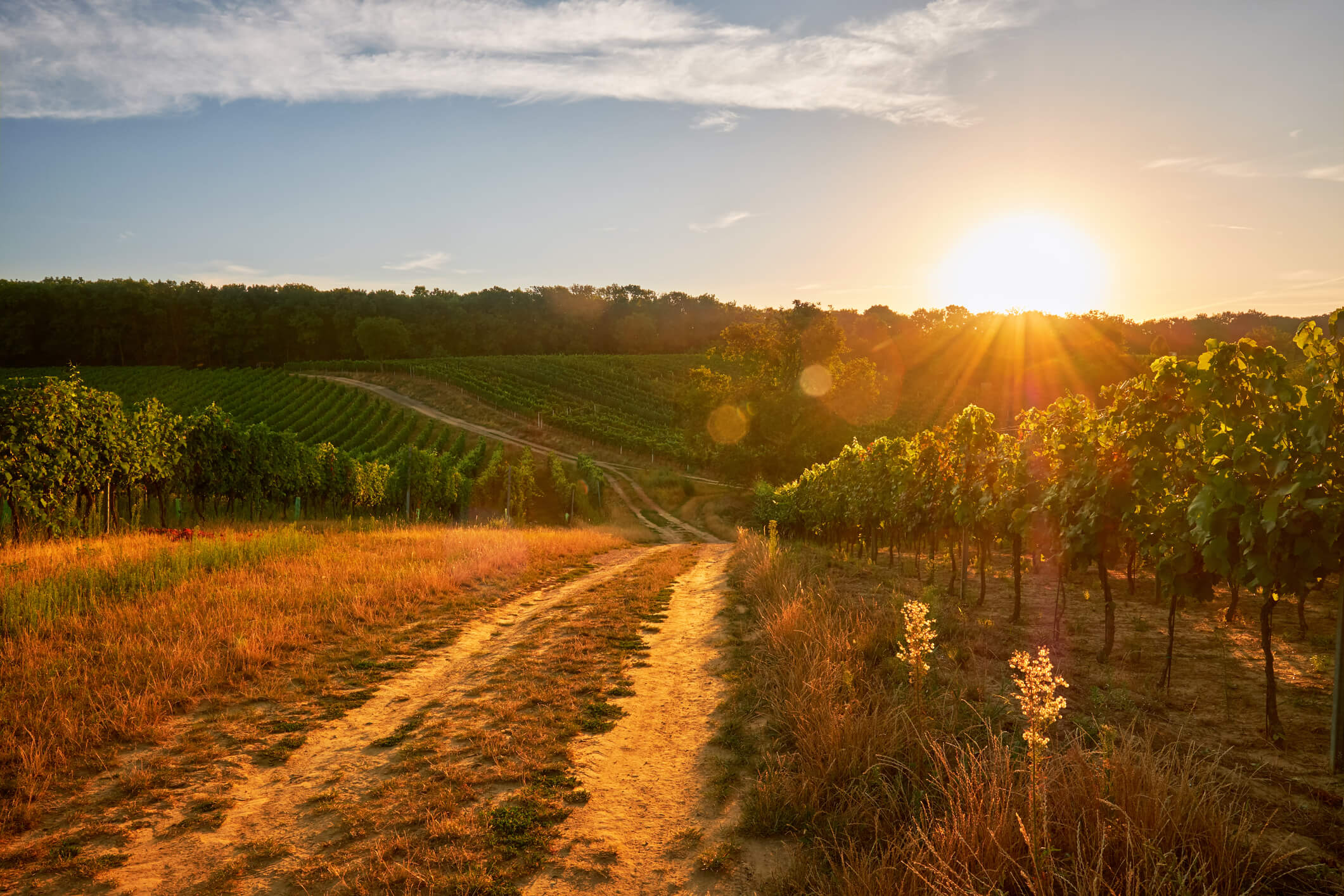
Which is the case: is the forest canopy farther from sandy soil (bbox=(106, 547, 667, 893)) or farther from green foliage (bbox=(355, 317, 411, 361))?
sandy soil (bbox=(106, 547, 667, 893))

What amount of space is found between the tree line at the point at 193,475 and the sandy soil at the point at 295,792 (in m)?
11.5

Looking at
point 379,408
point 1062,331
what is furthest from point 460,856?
point 1062,331

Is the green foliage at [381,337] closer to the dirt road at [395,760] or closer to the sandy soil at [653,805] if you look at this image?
the dirt road at [395,760]

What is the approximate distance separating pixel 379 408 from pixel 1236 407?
223 feet

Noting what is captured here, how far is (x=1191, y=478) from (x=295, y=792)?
9.61 metres

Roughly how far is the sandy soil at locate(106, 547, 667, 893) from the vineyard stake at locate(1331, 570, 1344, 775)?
746 cm

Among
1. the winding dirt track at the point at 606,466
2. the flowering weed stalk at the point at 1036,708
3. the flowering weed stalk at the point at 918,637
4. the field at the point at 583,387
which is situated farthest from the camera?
the field at the point at 583,387

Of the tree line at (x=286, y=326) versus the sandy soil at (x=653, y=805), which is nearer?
the sandy soil at (x=653, y=805)

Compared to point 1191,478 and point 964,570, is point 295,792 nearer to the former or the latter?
point 1191,478

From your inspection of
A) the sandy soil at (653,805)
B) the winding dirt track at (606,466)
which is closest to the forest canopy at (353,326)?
the winding dirt track at (606,466)

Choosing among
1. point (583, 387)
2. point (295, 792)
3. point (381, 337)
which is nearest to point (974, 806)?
point (295, 792)

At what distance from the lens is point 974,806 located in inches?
153

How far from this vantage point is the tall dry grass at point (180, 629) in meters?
5.43

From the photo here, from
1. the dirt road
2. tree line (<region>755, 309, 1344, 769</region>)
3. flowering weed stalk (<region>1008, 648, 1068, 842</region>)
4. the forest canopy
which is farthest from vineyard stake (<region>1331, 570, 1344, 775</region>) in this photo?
the forest canopy
